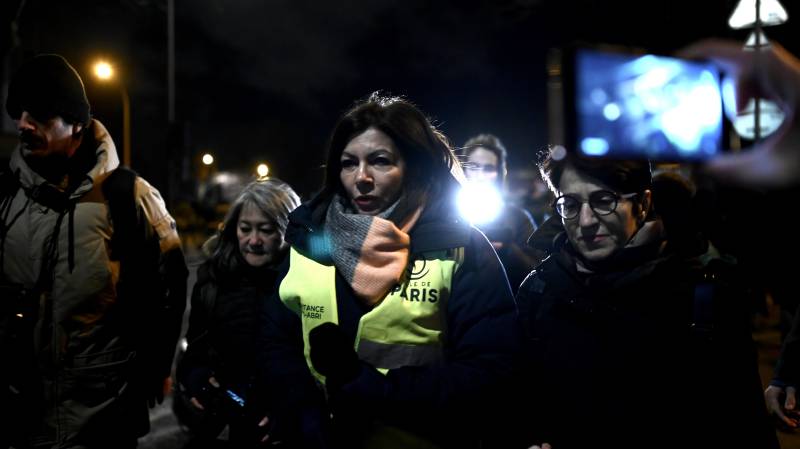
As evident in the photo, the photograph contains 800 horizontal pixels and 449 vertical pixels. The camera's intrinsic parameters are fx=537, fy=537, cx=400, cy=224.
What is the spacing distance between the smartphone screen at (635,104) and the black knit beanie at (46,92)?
8.21ft

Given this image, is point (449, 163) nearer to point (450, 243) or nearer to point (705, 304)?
point (450, 243)

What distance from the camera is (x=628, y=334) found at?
187cm

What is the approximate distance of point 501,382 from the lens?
5.69 ft

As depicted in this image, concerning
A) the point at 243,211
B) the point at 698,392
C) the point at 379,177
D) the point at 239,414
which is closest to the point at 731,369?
the point at 698,392

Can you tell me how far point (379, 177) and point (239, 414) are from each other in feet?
5.00

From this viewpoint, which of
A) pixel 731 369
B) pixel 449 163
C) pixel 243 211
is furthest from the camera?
pixel 243 211

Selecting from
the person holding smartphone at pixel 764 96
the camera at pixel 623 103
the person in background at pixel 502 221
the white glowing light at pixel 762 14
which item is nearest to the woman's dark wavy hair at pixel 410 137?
the camera at pixel 623 103

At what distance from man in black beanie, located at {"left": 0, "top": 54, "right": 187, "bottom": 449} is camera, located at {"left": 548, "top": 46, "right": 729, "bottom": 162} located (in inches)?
90.6

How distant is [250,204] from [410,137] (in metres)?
1.38

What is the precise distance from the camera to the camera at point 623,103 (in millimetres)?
1070

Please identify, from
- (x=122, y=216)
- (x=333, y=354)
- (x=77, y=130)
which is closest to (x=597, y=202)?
(x=333, y=354)

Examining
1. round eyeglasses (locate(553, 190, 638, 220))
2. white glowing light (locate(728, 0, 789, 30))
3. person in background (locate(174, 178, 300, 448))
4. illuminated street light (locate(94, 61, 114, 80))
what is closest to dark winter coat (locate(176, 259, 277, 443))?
person in background (locate(174, 178, 300, 448))

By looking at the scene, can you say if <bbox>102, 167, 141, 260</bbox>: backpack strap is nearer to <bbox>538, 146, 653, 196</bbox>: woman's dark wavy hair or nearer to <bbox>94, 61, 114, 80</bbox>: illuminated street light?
<bbox>538, 146, 653, 196</bbox>: woman's dark wavy hair

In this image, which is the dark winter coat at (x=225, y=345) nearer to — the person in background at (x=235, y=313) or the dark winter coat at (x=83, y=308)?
the person in background at (x=235, y=313)
